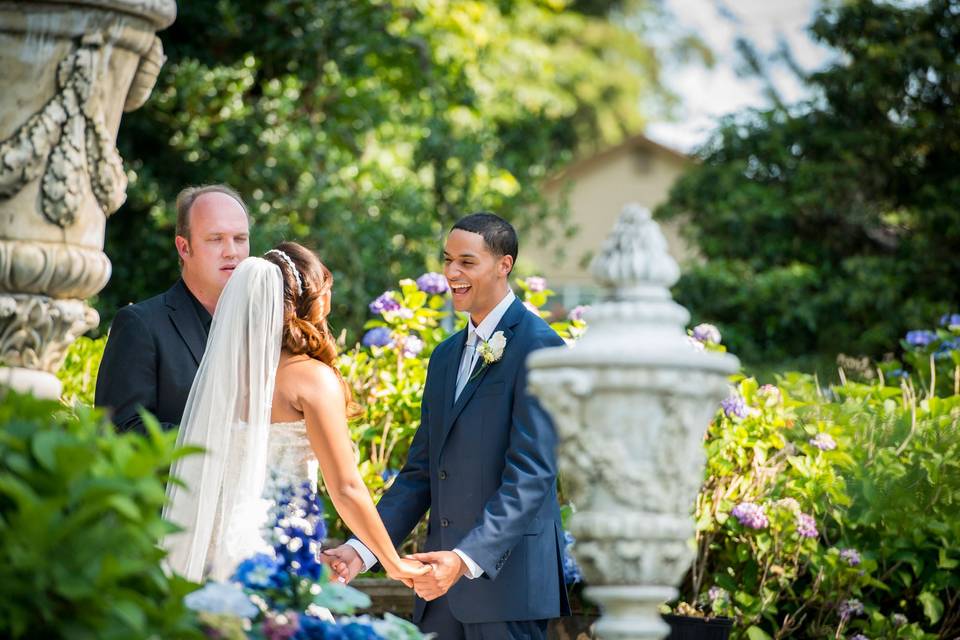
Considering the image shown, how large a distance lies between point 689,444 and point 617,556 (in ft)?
0.96

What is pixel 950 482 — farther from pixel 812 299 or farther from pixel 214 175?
pixel 812 299

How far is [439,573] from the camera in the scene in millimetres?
4223

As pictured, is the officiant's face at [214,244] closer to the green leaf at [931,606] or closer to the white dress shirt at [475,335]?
the white dress shirt at [475,335]

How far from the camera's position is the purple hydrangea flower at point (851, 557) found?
5.91 metres

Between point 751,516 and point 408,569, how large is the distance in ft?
6.96

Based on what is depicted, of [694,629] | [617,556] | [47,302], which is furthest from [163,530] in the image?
[694,629]

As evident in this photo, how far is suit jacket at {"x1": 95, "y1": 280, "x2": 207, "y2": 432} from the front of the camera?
14.5ft

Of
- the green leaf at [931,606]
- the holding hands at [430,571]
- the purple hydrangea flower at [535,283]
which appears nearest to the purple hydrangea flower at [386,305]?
the purple hydrangea flower at [535,283]

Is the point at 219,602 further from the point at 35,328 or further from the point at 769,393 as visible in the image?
the point at 769,393

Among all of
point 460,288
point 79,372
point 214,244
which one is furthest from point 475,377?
point 79,372

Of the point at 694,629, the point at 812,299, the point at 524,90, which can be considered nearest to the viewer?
the point at 694,629

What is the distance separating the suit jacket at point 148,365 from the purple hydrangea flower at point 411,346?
187 cm

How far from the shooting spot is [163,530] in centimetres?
249

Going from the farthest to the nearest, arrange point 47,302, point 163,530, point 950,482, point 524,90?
1. point 524,90
2. point 950,482
3. point 47,302
4. point 163,530
